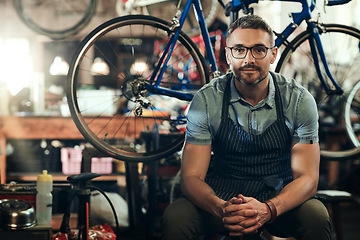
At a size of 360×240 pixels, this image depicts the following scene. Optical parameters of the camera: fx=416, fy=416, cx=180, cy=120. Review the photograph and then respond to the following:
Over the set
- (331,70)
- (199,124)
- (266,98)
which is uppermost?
(331,70)

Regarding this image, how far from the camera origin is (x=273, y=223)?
2166 millimetres

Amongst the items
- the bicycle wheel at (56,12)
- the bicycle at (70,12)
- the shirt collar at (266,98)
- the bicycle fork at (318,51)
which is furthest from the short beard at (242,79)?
the bicycle wheel at (56,12)

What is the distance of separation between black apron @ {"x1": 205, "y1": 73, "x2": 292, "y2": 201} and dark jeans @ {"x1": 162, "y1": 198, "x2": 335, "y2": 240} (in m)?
0.17

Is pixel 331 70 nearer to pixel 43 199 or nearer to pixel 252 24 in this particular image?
pixel 252 24

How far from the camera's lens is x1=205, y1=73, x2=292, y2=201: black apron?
223 cm

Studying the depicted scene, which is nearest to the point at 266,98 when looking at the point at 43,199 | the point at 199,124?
the point at 199,124

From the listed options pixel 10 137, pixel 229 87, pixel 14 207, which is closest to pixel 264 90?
pixel 229 87

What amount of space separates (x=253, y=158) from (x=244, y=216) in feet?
1.35

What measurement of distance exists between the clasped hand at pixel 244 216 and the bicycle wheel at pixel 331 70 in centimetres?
121

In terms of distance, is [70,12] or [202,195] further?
[70,12]

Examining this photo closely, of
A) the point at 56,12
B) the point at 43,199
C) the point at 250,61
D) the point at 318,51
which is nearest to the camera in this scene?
the point at 250,61

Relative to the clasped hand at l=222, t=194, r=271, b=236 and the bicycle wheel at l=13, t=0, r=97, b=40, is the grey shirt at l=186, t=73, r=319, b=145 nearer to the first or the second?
the clasped hand at l=222, t=194, r=271, b=236

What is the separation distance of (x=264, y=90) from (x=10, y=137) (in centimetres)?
279

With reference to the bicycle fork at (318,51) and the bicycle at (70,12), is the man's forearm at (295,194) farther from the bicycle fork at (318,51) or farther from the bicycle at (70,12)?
the bicycle at (70,12)
